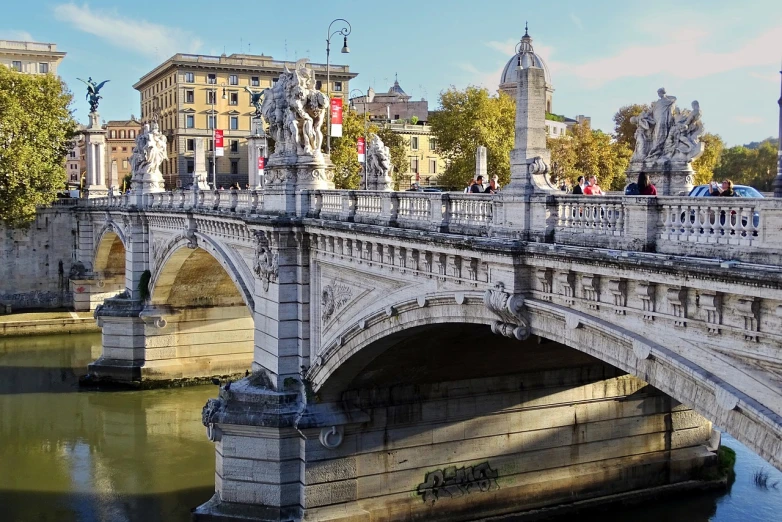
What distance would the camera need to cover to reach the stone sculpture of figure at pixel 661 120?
623 inches

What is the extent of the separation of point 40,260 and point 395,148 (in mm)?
24368

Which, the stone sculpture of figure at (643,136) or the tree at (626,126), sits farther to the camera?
the tree at (626,126)

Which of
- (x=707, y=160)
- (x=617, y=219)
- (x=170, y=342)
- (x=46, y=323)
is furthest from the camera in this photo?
(x=707, y=160)

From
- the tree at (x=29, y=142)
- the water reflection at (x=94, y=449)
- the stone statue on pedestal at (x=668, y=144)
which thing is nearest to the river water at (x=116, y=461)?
the water reflection at (x=94, y=449)

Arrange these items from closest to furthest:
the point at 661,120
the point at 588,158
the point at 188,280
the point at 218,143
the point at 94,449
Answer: the point at 661,120
the point at 94,449
the point at 188,280
the point at 218,143
the point at 588,158

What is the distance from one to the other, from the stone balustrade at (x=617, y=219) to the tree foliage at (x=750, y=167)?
58.0m

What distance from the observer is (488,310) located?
14258mm

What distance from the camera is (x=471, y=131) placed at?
2010 inches

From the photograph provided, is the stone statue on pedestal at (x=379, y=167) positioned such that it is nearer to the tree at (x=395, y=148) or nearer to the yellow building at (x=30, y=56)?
the tree at (x=395, y=148)

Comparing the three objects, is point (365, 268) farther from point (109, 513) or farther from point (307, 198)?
point (109, 513)

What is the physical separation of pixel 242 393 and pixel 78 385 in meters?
17.7

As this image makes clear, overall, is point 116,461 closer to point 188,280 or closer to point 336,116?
point 188,280

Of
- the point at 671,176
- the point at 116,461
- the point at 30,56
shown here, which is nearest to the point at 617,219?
the point at 671,176

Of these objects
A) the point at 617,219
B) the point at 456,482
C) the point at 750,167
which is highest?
the point at 750,167
